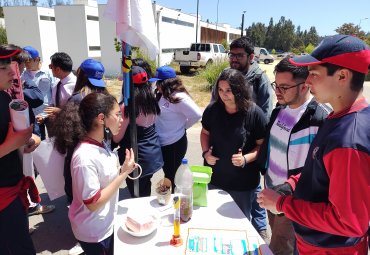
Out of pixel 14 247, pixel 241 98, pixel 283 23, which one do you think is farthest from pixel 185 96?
pixel 283 23

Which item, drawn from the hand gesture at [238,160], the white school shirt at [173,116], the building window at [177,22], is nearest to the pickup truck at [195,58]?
the building window at [177,22]

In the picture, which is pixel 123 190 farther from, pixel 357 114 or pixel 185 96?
pixel 357 114

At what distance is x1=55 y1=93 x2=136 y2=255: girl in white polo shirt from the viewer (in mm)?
1811

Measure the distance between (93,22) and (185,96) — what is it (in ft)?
61.7

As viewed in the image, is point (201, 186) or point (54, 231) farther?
point (54, 231)

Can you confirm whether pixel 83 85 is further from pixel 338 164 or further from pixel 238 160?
pixel 338 164

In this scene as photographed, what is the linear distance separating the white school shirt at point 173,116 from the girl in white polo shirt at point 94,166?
1.25m

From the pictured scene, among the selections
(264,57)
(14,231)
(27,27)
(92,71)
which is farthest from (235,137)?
(264,57)

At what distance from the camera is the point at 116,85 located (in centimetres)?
1411

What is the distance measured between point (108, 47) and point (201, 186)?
16683 millimetres

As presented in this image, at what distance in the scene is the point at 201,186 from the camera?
2.09 meters

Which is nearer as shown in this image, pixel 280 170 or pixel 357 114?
pixel 357 114

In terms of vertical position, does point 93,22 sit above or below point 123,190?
above

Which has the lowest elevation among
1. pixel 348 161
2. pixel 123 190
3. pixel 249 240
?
pixel 123 190
